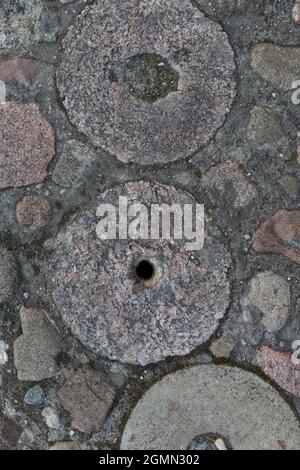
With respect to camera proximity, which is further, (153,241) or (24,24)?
(24,24)

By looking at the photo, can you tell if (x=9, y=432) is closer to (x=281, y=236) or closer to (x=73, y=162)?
(x=73, y=162)

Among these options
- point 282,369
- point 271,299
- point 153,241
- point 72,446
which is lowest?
point 72,446

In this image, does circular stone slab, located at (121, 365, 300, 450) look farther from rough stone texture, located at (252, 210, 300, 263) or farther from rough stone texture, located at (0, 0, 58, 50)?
rough stone texture, located at (0, 0, 58, 50)

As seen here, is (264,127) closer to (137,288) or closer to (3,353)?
(137,288)

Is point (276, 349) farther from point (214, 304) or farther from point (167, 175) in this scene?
point (167, 175)

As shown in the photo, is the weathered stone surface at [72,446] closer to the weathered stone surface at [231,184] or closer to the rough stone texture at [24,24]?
the weathered stone surface at [231,184]

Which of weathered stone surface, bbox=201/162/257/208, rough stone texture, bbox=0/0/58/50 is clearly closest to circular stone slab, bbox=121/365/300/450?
weathered stone surface, bbox=201/162/257/208

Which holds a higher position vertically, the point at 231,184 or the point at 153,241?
the point at 231,184

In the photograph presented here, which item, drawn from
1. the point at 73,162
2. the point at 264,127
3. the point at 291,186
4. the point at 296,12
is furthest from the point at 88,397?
the point at 296,12
